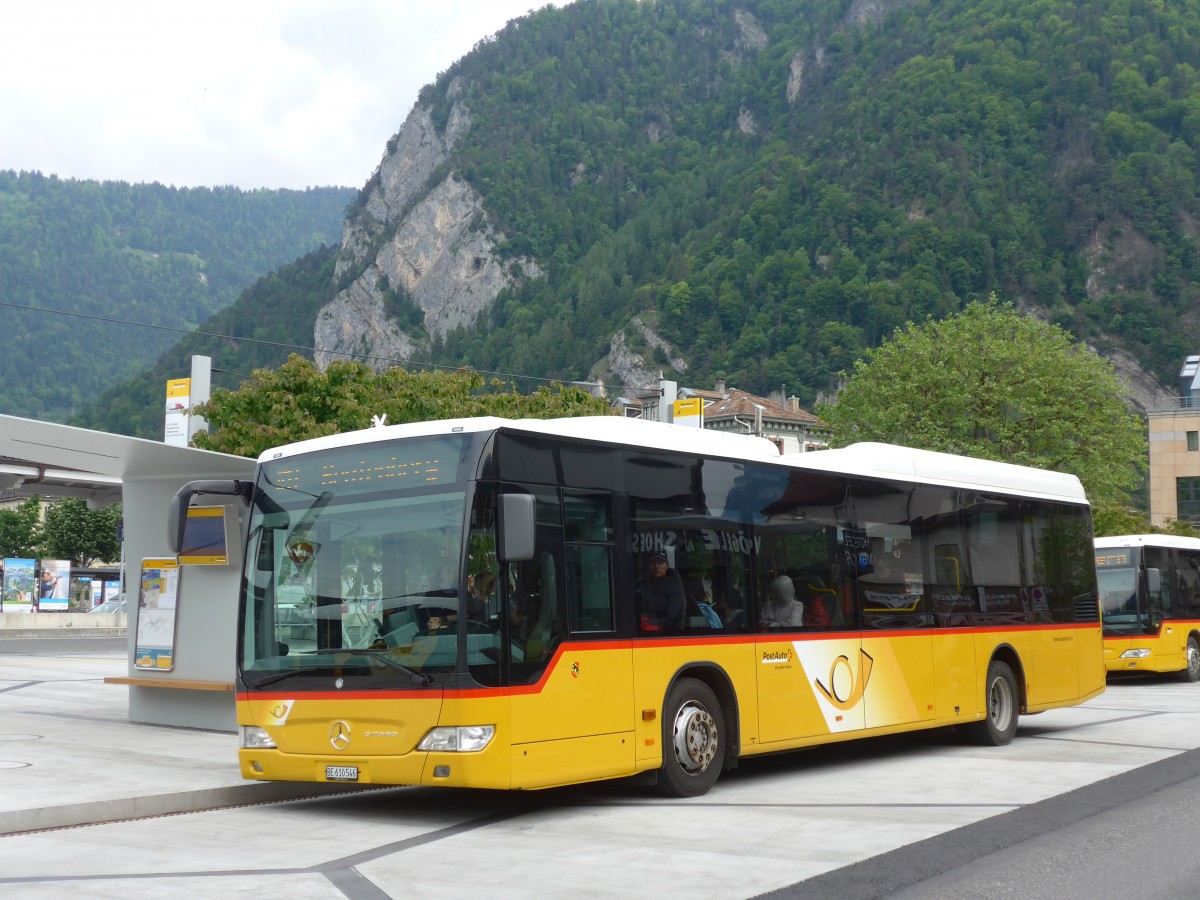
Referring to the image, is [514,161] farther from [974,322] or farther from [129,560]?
[129,560]

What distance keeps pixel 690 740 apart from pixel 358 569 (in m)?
2.89

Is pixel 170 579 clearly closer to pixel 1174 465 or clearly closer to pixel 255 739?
pixel 255 739

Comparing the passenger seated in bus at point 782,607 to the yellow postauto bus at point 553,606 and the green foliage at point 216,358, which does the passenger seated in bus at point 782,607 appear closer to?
the yellow postauto bus at point 553,606

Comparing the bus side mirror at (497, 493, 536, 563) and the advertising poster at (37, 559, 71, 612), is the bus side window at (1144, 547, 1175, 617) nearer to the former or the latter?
the bus side mirror at (497, 493, 536, 563)

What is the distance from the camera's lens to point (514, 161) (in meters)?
199

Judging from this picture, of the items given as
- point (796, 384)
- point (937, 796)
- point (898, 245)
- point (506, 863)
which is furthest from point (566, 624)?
point (898, 245)

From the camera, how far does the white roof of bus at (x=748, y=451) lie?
10102 millimetres

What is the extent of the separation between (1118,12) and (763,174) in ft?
156

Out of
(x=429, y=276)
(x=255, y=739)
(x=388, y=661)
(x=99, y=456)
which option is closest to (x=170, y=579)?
(x=99, y=456)

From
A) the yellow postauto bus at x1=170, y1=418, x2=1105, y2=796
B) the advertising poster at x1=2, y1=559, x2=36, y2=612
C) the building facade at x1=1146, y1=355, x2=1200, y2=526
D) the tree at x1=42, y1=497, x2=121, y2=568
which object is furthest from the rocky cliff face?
the yellow postauto bus at x1=170, y1=418, x2=1105, y2=796

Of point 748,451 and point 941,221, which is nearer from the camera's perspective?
point 748,451

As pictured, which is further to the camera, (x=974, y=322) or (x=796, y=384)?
(x=796, y=384)

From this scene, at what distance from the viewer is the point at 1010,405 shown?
130 feet

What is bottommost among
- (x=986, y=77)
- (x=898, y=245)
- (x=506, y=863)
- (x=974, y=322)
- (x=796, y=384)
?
(x=506, y=863)
